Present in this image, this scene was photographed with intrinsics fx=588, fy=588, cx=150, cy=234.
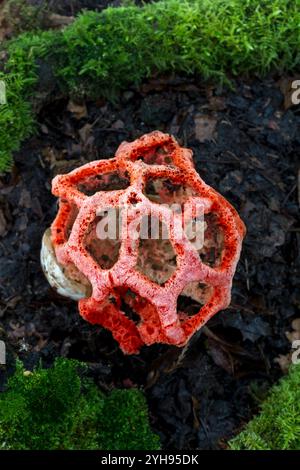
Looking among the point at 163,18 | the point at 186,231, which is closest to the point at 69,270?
the point at 186,231

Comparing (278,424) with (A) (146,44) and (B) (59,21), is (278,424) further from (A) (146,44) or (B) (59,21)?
(B) (59,21)

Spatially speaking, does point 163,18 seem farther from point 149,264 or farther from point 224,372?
point 224,372

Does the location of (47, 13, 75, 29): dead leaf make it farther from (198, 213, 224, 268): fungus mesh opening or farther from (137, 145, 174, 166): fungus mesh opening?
(198, 213, 224, 268): fungus mesh opening

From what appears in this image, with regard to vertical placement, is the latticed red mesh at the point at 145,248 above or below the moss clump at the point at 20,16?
below

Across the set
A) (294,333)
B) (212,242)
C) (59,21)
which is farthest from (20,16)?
(294,333)

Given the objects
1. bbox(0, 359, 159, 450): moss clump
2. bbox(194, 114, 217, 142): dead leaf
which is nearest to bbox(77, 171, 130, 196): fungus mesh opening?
bbox(194, 114, 217, 142): dead leaf

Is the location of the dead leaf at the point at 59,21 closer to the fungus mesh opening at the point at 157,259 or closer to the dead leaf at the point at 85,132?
the dead leaf at the point at 85,132

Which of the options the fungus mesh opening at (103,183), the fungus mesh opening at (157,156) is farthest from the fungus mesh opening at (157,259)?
the fungus mesh opening at (157,156)
